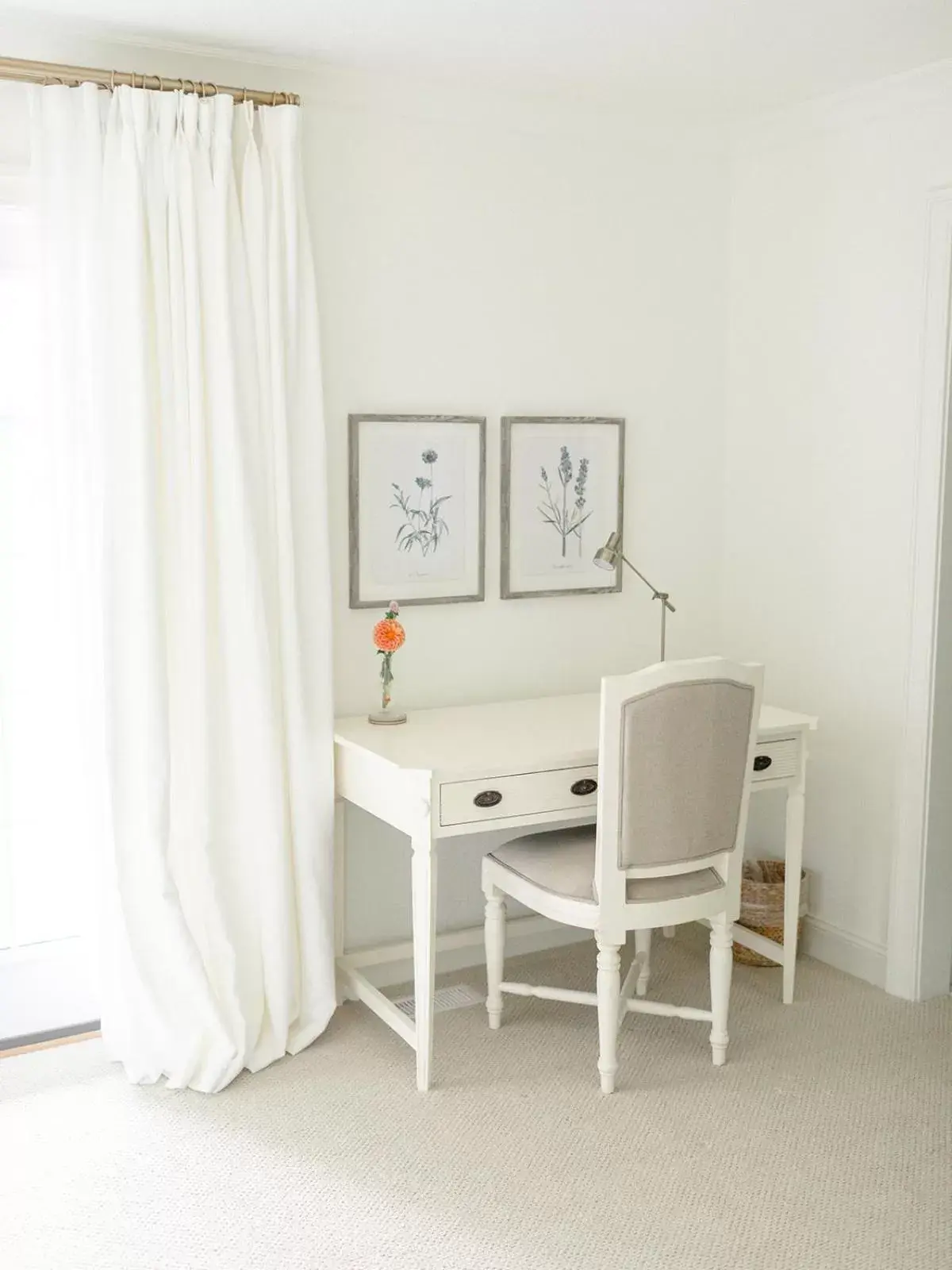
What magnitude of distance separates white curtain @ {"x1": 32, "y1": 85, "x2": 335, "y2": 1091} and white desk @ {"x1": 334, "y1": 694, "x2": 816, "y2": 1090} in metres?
0.21

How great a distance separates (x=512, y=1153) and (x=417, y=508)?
5.45 feet

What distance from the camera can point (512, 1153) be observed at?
267 centimetres

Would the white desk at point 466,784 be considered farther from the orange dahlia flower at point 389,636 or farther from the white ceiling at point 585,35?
the white ceiling at point 585,35

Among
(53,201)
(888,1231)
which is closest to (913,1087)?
(888,1231)

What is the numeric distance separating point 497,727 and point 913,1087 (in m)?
1.32

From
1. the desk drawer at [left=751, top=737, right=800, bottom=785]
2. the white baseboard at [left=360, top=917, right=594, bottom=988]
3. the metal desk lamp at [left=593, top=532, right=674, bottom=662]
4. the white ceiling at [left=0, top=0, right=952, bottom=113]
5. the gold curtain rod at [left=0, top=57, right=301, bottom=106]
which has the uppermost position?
A: the white ceiling at [left=0, top=0, right=952, bottom=113]

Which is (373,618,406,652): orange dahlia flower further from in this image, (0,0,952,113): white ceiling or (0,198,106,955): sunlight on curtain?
(0,0,952,113): white ceiling

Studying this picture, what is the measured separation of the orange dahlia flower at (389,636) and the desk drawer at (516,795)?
53 cm

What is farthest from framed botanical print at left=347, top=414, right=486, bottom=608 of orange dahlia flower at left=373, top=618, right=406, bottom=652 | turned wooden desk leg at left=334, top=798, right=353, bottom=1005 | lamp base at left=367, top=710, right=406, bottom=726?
turned wooden desk leg at left=334, top=798, right=353, bottom=1005

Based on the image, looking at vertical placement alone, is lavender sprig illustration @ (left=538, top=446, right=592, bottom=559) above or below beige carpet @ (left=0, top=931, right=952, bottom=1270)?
above

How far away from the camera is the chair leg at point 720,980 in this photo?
119 inches

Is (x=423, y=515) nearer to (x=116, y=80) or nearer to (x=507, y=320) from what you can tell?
(x=507, y=320)

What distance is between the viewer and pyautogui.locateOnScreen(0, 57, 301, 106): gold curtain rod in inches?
107

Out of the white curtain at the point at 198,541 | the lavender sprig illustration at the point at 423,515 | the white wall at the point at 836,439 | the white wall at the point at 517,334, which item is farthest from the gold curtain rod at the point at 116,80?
the white wall at the point at 836,439
